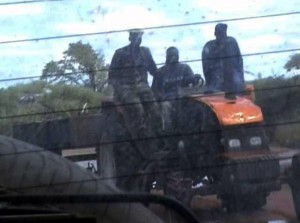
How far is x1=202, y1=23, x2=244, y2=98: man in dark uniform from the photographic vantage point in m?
4.74

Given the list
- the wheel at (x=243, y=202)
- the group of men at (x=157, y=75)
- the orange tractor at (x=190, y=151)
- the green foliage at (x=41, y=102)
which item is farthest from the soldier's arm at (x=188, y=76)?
the wheel at (x=243, y=202)

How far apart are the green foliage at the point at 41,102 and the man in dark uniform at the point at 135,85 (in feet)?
0.53

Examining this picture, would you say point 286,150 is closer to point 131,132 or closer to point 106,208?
point 131,132

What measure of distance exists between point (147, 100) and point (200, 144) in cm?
42

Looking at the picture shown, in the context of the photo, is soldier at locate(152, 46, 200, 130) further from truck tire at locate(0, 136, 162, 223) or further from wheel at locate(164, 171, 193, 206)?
truck tire at locate(0, 136, 162, 223)

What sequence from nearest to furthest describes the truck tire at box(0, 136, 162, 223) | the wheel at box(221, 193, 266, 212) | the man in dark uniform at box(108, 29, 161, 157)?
the truck tire at box(0, 136, 162, 223)
the man in dark uniform at box(108, 29, 161, 157)
the wheel at box(221, 193, 266, 212)

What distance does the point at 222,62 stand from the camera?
16.6ft

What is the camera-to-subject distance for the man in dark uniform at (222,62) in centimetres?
474

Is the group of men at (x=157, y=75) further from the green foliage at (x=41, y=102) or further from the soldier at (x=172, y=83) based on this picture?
the green foliage at (x=41, y=102)

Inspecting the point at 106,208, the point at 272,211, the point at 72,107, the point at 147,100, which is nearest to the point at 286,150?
the point at 272,211

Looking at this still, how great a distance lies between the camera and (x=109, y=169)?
5125 millimetres

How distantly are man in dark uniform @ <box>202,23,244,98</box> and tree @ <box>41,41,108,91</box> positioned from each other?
0.57 meters

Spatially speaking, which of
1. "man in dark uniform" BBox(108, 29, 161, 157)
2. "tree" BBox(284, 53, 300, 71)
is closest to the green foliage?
"man in dark uniform" BBox(108, 29, 161, 157)

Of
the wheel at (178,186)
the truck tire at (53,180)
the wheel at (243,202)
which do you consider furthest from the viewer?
the wheel at (243,202)
